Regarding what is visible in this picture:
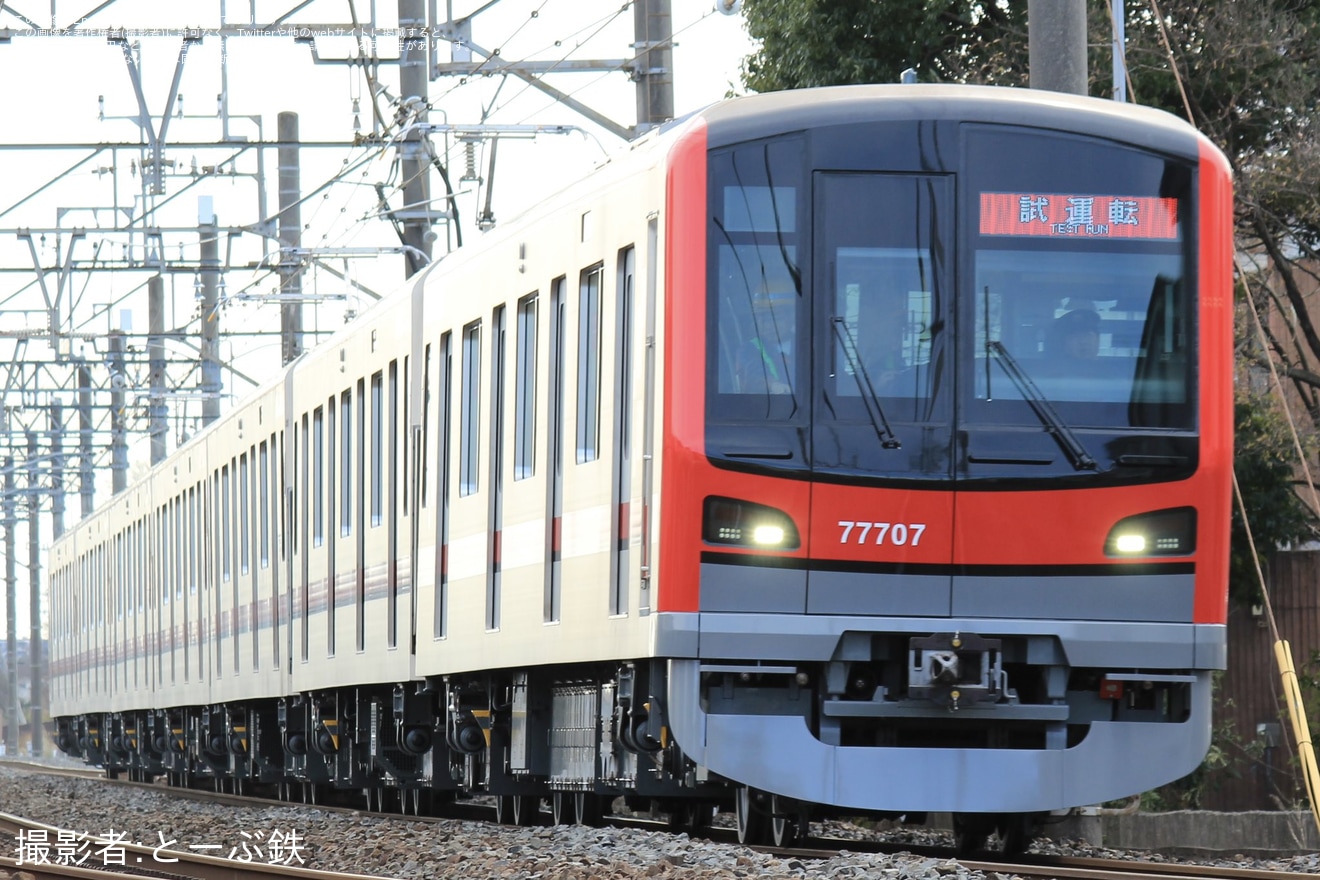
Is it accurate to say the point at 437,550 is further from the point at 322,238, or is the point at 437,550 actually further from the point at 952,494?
the point at 322,238

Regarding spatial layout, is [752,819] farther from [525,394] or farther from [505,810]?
[505,810]

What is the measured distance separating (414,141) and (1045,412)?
1131 centimetres

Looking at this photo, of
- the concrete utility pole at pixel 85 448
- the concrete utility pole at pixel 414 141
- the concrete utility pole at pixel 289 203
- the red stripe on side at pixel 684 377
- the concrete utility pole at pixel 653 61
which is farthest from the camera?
the concrete utility pole at pixel 85 448

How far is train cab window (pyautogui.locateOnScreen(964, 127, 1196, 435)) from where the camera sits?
9.23 meters

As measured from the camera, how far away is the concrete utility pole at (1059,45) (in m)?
12.3

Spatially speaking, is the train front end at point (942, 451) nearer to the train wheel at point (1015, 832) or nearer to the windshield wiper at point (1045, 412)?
the windshield wiper at point (1045, 412)

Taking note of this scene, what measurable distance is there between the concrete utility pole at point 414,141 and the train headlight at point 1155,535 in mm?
10067

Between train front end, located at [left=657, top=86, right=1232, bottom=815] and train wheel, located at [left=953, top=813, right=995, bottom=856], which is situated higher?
train front end, located at [left=657, top=86, right=1232, bottom=815]

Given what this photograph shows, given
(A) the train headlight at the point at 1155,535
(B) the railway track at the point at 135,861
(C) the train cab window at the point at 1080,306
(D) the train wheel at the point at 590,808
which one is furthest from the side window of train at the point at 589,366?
(D) the train wheel at the point at 590,808

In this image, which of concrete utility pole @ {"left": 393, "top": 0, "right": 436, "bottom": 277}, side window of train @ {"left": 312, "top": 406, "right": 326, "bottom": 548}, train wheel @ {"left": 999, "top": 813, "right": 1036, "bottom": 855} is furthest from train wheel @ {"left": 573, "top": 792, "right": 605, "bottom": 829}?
concrete utility pole @ {"left": 393, "top": 0, "right": 436, "bottom": 277}

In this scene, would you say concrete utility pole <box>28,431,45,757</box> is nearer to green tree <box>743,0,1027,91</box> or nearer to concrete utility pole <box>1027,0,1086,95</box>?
green tree <box>743,0,1027,91</box>

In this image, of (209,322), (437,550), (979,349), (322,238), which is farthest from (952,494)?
(209,322)

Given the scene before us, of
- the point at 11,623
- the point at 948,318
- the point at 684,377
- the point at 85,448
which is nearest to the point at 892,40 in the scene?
the point at 948,318

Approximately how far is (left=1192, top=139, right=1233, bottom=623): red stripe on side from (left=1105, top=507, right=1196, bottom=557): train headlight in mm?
52
